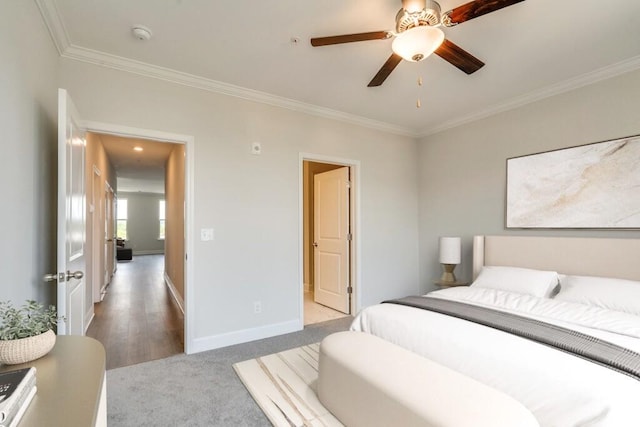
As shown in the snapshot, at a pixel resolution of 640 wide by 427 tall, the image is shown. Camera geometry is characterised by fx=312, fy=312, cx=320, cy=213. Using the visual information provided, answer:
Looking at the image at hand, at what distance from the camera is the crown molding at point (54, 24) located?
→ 6.31 ft

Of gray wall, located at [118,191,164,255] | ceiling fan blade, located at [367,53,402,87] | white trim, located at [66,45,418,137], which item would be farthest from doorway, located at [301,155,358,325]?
gray wall, located at [118,191,164,255]

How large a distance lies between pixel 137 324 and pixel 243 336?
62.5 inches

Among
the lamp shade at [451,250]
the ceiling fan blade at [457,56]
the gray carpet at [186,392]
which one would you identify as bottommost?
the gray carpet at [186,392]

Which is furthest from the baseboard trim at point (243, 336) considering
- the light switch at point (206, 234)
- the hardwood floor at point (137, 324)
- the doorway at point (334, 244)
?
the light switch at point (206, 234)

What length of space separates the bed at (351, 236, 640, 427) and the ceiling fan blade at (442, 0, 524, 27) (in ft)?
5.70

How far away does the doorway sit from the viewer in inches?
163

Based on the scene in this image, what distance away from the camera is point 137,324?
3.84 meters

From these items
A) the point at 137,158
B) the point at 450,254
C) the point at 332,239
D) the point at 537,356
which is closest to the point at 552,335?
the point at 537,356

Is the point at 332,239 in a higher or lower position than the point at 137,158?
lower

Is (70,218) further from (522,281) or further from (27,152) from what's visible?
(522,281)

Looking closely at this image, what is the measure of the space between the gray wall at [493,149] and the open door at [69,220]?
13.1 feet

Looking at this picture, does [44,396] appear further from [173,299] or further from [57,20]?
[173,299]

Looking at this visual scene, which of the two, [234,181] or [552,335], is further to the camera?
[234,181]

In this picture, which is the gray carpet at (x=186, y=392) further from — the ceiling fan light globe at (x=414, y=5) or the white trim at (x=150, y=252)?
the white trim at (x=150, y=252)
